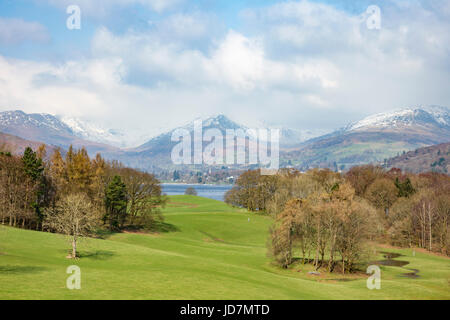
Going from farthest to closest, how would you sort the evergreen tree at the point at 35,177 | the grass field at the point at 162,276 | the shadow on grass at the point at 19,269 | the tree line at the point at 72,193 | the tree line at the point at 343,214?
the evergreen tree at the point at 35,177 < the tree line at the point at 72,193 < the tree line at the point at 343,214 < the shadow on grass at the point at 19,269 < the grass field at the point at 162,276

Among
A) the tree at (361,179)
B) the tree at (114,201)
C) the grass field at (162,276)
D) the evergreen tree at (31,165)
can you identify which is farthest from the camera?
the tree at (361,179)

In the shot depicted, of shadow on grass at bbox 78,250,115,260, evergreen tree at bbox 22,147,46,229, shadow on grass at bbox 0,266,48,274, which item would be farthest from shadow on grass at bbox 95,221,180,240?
shadow on grass at bbox 0,266,48,274

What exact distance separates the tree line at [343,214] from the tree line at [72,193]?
3128cm

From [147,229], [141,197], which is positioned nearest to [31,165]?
[141,197]

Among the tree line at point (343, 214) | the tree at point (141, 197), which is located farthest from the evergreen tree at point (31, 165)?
the tree line at point (343, 214)

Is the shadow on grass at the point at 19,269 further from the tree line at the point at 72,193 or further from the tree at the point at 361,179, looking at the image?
the tree at the point at 361,179

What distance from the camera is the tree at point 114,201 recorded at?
267 ft

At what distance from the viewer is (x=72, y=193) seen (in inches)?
2685

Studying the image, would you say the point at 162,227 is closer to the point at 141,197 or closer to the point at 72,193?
the point at 141,197

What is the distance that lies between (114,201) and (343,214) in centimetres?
4846

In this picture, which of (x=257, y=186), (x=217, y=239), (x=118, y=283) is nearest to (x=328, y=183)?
(x=257, y=186)

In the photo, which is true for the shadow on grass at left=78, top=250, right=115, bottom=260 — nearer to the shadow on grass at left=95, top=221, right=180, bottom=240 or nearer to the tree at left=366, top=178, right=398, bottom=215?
the shadow on grass at left=95, top=221, right=180, bottom=240
